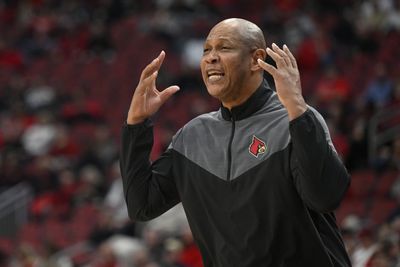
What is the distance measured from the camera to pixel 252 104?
374 centimetres

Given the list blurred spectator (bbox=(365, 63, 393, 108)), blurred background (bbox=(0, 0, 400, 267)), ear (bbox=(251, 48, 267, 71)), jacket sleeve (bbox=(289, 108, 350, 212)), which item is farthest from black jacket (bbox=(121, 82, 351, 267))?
blurred spectator (bbox=(365, 63, 393, 108))

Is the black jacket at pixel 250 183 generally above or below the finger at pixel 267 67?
below

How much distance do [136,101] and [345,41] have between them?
394 inches

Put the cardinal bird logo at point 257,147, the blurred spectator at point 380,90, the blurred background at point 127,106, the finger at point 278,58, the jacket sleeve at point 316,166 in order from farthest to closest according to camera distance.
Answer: the blurred spectator at point 380,90 < the blurred background at point 127,106 < the cardinal bird logo at point 257,147 < the finger at point 278,58 < the jacket sleeve at point 316,166

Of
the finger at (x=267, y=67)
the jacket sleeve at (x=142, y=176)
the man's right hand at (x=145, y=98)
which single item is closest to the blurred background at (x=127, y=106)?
the jacket sleeve at (x=142, y=176)

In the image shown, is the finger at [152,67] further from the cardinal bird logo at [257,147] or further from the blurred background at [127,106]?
the blurred background at [127,106]

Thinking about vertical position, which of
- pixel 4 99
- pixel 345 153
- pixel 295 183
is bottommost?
pixel 4 99

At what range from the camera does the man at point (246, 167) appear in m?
3.35

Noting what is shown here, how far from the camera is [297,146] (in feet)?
10.9

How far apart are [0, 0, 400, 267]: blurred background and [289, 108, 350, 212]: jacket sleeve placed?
4.35 meters

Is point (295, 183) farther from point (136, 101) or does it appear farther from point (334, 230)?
point (136, 101)

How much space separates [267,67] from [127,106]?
10.6 m

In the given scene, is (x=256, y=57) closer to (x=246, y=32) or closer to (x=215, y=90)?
(x=246, y=32)

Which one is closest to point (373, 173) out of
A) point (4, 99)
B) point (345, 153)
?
point (345, 153)
